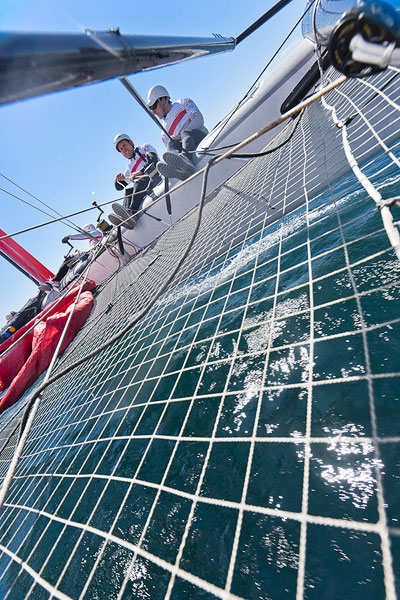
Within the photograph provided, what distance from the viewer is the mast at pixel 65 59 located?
0.26m

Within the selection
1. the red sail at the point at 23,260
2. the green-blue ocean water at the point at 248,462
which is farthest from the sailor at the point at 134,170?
the red sail at the point at 23,260

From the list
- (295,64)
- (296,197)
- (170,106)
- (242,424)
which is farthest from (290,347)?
(170,106)

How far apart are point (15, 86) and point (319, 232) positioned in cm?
172

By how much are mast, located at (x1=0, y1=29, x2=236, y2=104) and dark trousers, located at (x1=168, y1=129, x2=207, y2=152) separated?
3.82m

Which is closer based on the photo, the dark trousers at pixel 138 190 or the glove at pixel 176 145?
the glove at pixel 176 145

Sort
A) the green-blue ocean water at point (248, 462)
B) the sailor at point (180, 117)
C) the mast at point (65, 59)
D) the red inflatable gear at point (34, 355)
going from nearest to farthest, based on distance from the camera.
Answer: the mast at point (65, 59)
the green-blue ocean water at point (248, 462)
the red inflatable gear at point (34, 355)
the sailor at point (180, 117)

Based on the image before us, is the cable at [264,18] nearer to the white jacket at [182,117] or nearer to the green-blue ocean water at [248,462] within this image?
the green-blue ocean water at [248,462]

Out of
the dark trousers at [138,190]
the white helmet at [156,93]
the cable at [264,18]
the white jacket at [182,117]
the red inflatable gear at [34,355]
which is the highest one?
the white helmet at [156,93]

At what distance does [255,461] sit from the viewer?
0.79m

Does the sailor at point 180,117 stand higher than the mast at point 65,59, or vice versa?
the sailor at point 180,117

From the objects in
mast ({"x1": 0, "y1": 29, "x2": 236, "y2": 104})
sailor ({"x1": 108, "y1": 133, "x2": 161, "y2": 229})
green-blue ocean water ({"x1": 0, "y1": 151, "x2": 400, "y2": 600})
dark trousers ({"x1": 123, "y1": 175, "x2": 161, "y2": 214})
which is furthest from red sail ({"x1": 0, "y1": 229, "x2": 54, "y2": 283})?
mast ({"x1": 0, "y1": 29, "x2": 236, "y2": 104})

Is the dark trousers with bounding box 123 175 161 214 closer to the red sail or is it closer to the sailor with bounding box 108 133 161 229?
the sailor with bounding box 108 133 161 229

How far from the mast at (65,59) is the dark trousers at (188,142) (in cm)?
382

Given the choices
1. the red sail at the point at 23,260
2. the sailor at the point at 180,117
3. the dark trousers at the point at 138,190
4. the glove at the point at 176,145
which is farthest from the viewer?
the red sail at the point at 23,260
